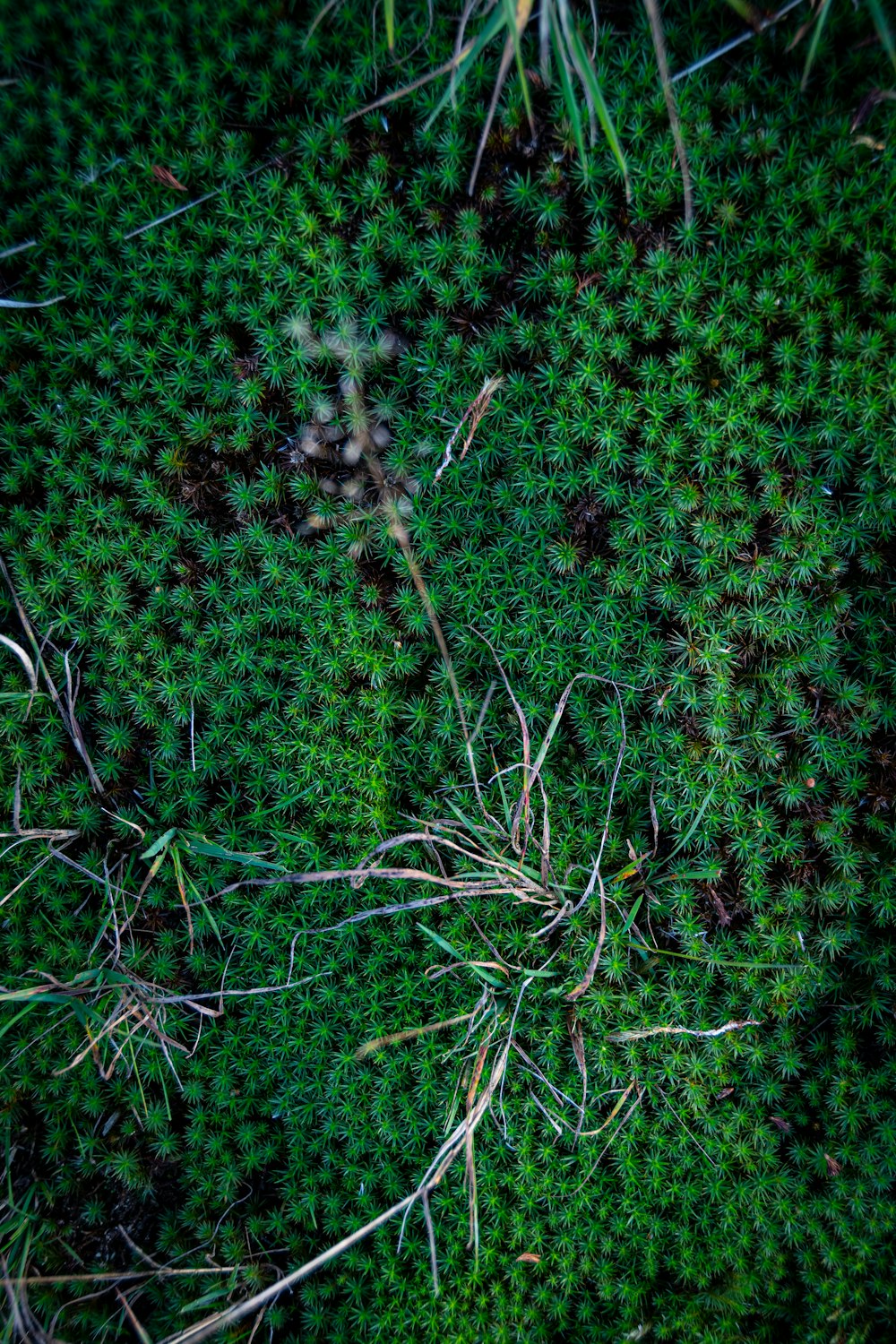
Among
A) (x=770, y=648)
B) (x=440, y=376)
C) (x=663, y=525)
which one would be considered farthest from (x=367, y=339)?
(x=770, y=648)

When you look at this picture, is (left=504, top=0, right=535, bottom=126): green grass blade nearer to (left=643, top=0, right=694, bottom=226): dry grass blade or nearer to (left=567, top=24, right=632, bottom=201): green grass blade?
(left=567, top=24, right=632, bottom=201): green grass blade

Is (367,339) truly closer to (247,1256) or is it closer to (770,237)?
(770,237)

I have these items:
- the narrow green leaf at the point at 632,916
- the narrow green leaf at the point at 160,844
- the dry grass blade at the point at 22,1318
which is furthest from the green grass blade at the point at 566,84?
the dry grass blade at the point at 22,1318

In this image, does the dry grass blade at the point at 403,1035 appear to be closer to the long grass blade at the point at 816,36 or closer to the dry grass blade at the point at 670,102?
the dry grass blade at the point at 670,102

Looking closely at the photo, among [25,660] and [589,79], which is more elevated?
[589,79]

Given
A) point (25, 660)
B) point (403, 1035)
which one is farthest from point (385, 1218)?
point (25, 660)

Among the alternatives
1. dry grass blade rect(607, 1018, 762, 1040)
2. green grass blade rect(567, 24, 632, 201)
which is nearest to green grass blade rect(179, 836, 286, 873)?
dry grass blade rect(607, 1018, 762, 1040)

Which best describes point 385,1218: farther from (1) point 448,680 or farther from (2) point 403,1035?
(1) point 448,680
